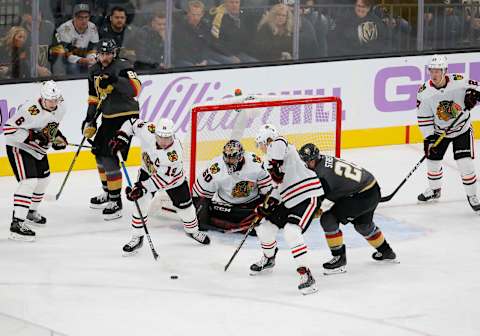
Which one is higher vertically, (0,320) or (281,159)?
(281,159)

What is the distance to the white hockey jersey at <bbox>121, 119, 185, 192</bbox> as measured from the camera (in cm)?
701

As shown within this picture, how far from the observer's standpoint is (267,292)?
649 cm

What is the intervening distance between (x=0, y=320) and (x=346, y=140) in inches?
184

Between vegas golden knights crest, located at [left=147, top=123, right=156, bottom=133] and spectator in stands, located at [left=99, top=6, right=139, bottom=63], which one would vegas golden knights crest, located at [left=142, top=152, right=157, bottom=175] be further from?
spectator in stands, located at [left=99, top=6, right=139, bottom=63]

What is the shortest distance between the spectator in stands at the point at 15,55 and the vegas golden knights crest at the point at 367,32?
2.81m

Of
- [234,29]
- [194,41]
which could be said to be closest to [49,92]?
[194,41]

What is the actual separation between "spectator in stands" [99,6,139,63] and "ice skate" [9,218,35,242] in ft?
7.19

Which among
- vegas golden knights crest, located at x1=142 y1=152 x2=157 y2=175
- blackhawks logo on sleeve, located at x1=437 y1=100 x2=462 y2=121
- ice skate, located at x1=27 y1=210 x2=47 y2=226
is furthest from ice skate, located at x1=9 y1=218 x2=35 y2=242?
blackhawks logo on sleeve, located at x1=437 y1=100 x2=462 y2=121

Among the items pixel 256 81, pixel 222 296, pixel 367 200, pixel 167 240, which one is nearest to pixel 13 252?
pixel 167 240

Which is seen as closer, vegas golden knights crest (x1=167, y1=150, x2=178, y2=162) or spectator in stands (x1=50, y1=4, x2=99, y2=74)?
vegas golden knights crest (x1=167, y1=150, x2=178, y2=162)

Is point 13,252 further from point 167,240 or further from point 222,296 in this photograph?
point 222,296

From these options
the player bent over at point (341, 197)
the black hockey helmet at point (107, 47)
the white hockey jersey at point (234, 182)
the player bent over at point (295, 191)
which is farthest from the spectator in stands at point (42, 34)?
the player bent over at point (341, 197)

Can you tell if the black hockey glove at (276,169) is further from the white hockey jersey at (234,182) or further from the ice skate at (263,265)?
the white hockey jersey at (234,182)

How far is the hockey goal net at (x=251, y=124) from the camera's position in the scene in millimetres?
7848
